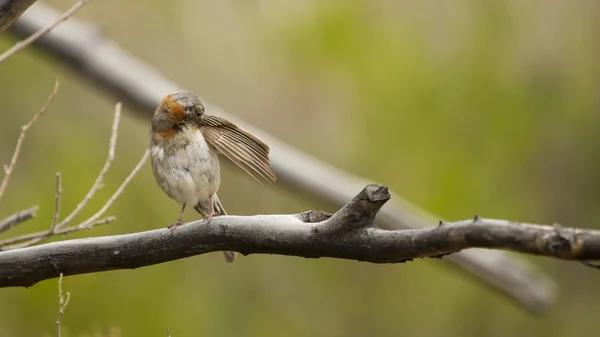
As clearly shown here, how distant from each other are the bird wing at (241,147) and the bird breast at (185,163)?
38 mm

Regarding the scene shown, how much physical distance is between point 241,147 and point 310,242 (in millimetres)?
411

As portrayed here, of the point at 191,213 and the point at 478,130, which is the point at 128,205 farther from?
the point at 478,130

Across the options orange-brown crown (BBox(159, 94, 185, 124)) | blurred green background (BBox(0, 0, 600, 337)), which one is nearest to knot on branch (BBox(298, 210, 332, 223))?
orange-brown crown (BBox(159, 94, 185, 124))

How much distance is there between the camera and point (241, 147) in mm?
1719

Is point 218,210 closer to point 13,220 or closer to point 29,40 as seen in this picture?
point 13,220

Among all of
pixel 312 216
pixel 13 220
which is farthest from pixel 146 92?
pixel 312 216

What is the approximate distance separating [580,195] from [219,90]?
2.17 m

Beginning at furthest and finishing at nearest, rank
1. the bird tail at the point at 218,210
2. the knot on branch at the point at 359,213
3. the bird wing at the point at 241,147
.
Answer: the bird tail at the point at 218,210
the bird wing at the point at 241,147
the knot on branch at the point at 359,213

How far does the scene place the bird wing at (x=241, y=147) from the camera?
167 centimetres

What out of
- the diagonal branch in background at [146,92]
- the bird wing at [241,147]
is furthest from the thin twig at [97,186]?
the diagonal branch in background at [146,92]

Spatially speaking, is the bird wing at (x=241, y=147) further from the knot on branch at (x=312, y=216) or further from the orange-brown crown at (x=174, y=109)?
the knot on branch at (x=312, y=216)

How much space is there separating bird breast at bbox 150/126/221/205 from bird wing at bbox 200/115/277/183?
4 centimetres

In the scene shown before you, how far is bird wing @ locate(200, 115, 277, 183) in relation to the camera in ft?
5.48

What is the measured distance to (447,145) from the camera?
4.46m
